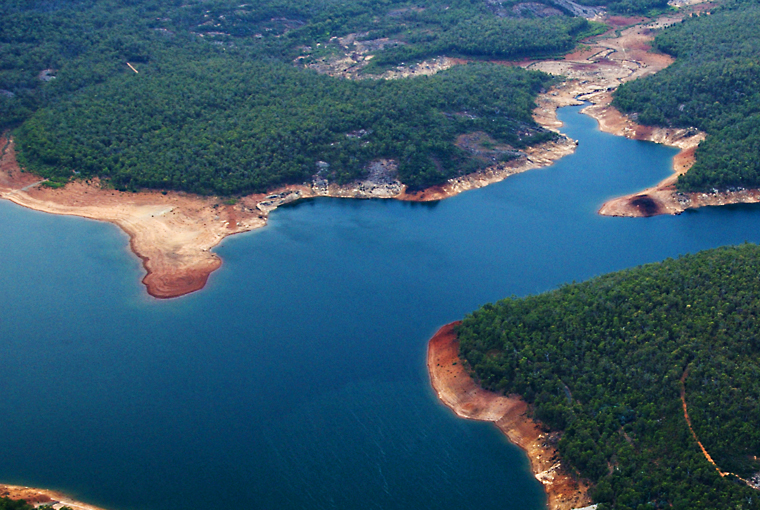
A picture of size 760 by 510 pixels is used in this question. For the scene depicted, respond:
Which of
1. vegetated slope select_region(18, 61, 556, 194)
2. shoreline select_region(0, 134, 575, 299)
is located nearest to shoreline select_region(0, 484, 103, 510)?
shoreline select_region(0, 134, 575, 299)

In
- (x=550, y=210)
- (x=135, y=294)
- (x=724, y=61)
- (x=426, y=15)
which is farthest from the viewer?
(x=426, y=15)

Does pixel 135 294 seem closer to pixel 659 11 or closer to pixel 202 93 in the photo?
pixel 202 93

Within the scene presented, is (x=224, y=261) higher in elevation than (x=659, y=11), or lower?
lower

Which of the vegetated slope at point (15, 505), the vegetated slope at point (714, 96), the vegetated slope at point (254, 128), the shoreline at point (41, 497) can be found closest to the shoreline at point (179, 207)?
the vegetated slope at point (254, 128)

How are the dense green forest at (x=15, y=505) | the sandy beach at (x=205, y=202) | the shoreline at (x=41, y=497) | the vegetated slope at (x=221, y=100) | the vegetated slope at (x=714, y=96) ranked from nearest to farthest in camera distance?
1. the dense green forest at (x=15, y=505)
2. the shoreline at (x=41, y=497)
3. the sandy beach at (x=205, y=202)
4. the vegetated slope at (x=714, y=96)
5. the vegetated slope at (x=221, y=100)

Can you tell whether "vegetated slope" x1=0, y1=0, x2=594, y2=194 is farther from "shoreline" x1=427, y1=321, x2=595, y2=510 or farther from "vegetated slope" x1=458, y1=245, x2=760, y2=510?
"vegetated slope" x1=458, y1=245, x2=760, y2=510

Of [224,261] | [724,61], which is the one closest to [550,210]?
[224,261]

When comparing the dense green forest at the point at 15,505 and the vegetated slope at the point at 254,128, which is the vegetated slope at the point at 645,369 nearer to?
the dense green forest at the point at 15,505
